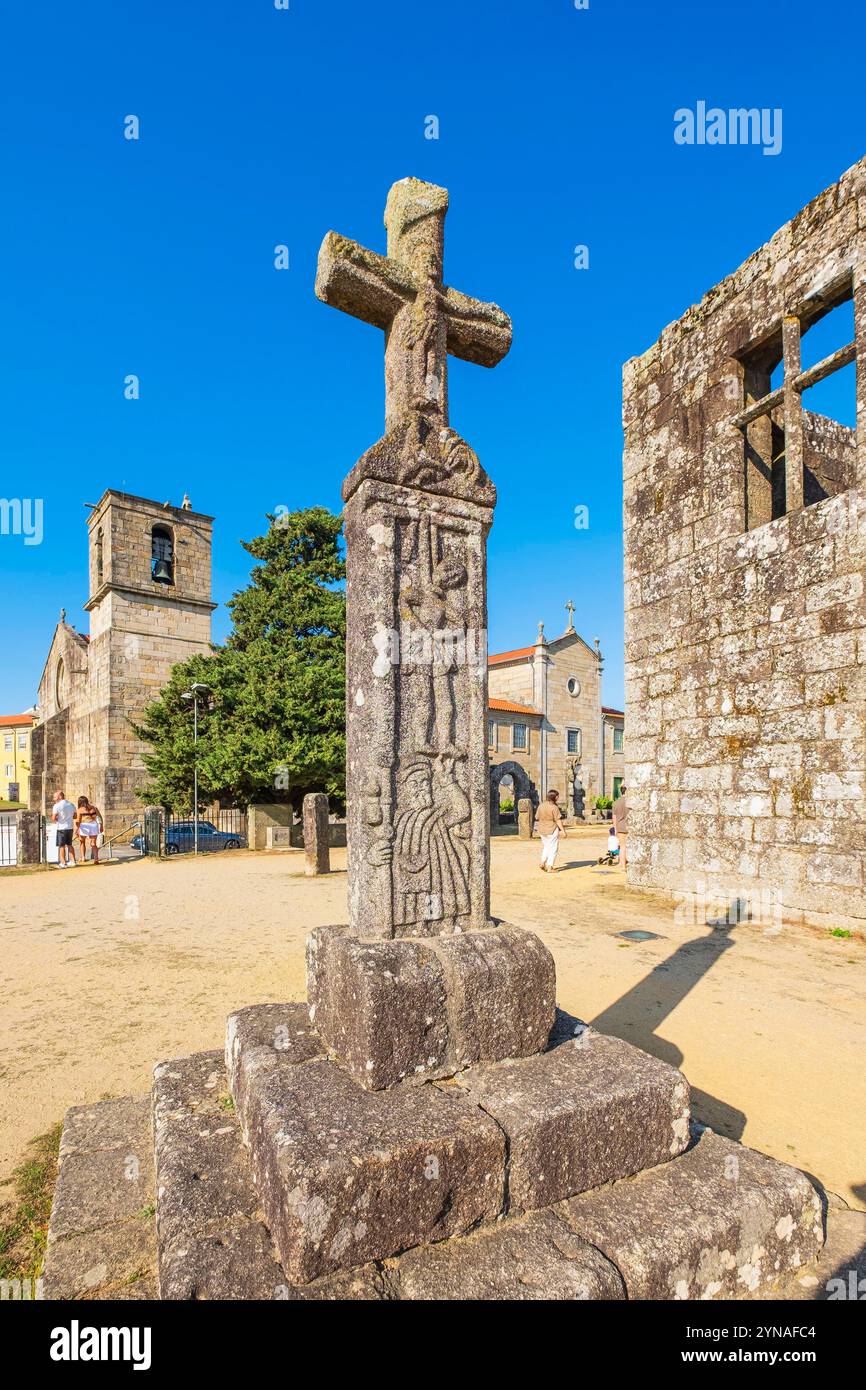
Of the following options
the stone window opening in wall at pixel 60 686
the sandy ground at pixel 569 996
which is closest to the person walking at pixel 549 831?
the sandy ground at pixel 569 996

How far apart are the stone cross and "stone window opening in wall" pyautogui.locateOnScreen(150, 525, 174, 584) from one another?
22772 mm

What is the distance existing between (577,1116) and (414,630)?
69.6 inches

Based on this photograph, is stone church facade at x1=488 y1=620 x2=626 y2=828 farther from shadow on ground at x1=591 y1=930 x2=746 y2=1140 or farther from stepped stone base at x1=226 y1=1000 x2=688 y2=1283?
stepped stone base at x1=226 y1=1000 x2=688 y2=1283

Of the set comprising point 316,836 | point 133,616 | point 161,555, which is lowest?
point 316,836

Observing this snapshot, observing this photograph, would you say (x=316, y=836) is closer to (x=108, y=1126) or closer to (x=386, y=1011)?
(x=108, y=1126)

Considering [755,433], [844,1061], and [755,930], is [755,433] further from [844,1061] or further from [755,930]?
[844,1061]

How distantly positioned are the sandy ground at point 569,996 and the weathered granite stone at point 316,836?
7.95 ft

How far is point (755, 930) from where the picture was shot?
6.20 meters

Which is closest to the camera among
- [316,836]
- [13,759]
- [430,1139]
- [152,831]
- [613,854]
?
[430,1139]

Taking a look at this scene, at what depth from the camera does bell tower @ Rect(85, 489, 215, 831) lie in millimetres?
21734

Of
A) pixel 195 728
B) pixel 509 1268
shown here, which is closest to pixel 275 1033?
pixel 509 1268

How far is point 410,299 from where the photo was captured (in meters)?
2.96

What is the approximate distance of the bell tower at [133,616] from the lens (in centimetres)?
2173
